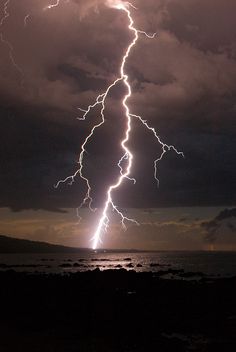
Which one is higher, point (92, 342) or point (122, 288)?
point (122, 288)

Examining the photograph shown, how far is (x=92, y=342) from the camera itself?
54.7ft

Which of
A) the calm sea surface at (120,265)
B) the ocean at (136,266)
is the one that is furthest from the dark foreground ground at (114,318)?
the calm sea surface at (120,265)

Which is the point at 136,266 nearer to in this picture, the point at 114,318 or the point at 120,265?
the point at 120,265

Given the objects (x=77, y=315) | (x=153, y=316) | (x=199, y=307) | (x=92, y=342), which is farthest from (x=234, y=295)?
(x=92, y=342)

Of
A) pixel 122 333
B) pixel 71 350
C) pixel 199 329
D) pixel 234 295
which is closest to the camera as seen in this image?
pixel 71 350

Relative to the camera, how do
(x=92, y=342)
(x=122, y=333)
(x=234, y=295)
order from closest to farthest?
(x=92, y=342) → (x=122, y=333) → (x=234, y=295)

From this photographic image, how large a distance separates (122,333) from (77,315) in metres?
3.78

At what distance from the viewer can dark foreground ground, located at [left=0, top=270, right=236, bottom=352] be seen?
16.3m

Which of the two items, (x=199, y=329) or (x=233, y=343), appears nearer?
(x=233, y=343)

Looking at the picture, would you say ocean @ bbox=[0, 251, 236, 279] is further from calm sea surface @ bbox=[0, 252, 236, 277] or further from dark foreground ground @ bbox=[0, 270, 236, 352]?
dark foreground ground @ bbox=[0, 270, 236, 352]

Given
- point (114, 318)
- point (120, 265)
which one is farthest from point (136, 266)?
point (114, 318)

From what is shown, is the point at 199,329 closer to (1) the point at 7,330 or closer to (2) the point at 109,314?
Answer: (2) the point at 109,314

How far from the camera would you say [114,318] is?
2059 cm

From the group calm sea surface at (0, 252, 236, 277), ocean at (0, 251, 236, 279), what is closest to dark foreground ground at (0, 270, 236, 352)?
ocean at (0, 251, 236, 279)
